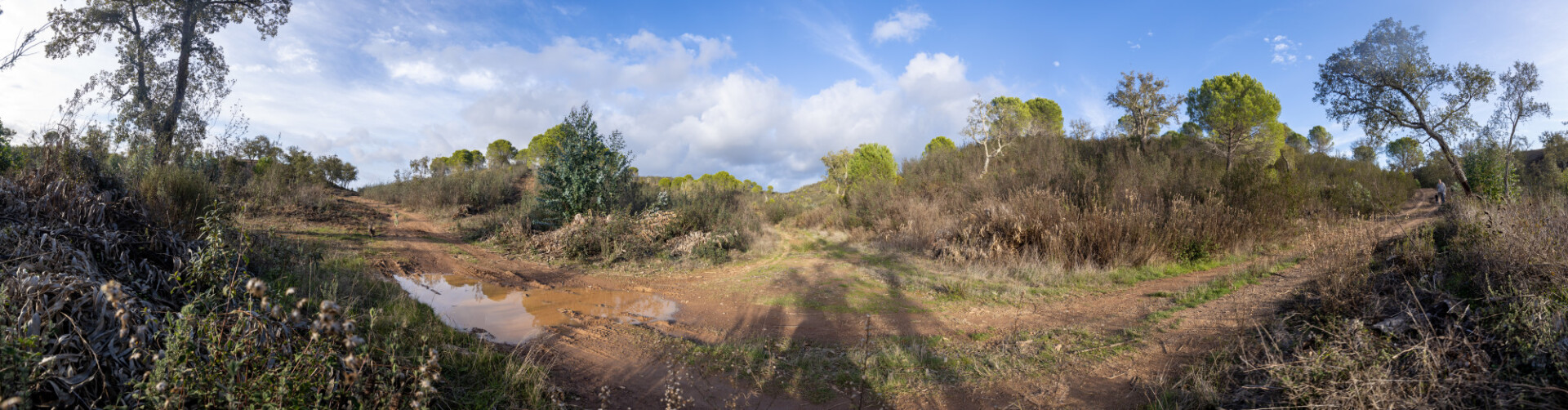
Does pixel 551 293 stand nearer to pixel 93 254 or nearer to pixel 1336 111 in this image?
pixel 93 254

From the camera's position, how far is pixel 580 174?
11750mm

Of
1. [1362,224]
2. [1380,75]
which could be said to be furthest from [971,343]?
[1380,75]

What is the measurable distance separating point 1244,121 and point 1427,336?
75.6ft

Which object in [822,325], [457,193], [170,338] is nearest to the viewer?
[170,338]

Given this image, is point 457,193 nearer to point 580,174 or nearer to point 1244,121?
point 580,174

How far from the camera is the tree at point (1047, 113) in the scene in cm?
3027

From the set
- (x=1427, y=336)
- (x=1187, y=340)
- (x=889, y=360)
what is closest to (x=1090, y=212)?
(x=1187, y=340)

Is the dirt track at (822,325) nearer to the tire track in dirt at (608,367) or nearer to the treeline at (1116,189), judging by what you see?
the tire track in dirt at (608,367)

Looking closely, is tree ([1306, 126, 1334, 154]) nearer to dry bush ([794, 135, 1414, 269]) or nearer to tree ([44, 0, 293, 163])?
dry bush ([794, 135, 1414, 269])

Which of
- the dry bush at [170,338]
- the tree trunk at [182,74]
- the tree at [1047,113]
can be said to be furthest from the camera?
the tree at [1047,113]

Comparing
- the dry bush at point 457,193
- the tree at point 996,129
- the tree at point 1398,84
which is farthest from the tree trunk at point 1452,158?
the dry bush at point 457,193

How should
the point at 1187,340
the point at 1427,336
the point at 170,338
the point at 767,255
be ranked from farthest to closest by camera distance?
the point at 767,255 < the point at 1187,340 < the point at 1427,336 < the point at 170,338

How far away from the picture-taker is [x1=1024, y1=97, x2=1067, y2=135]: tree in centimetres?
3027

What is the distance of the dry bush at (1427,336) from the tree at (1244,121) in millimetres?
19442
